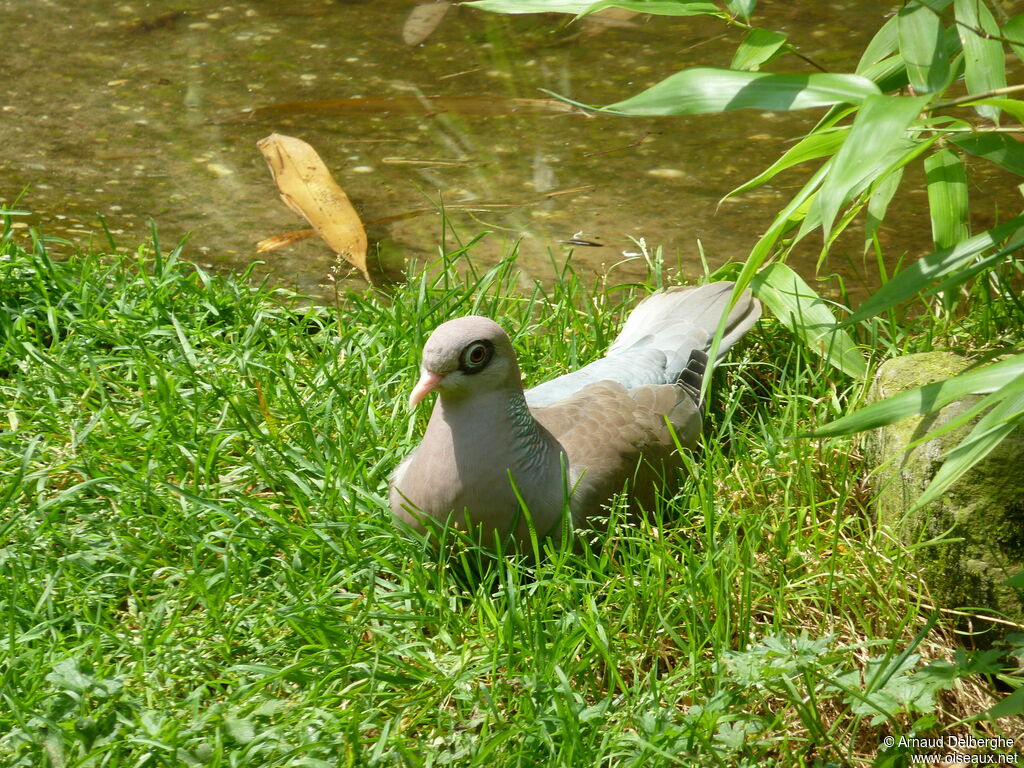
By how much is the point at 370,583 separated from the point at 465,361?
57 cm

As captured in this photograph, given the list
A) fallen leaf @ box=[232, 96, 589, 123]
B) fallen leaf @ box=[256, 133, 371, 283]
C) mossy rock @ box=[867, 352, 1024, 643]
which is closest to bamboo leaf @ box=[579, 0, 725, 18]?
mossy rock @ box=[867, 352, 1024, 643]

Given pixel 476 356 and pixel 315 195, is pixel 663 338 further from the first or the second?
pixel 315 195

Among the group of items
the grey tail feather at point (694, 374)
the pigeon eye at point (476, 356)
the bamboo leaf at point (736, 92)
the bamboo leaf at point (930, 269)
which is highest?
the bamboo leaf at point (736, 92)

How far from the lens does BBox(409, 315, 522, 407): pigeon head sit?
8.71 ft

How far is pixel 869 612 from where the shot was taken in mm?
2613

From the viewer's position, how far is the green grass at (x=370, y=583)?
89.3 inches

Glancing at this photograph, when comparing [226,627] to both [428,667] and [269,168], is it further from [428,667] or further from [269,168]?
[269,168]

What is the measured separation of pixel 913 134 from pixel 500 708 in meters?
1.41

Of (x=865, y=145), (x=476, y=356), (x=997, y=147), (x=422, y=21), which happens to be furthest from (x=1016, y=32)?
(x=422, y=21)

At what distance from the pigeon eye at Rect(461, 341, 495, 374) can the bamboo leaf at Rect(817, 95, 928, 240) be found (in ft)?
3.92

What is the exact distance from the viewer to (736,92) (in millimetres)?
1754

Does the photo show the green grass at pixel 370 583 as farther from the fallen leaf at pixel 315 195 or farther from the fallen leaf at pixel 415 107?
the fallen leaf at pixel 415 107

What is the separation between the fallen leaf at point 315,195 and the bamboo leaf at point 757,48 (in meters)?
2.21

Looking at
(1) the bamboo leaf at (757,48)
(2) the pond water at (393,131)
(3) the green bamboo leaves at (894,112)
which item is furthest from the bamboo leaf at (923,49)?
(2) the pond water at (393,131)
